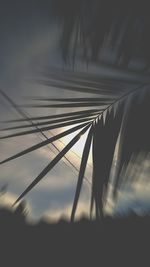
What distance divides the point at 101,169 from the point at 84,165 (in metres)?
0.06

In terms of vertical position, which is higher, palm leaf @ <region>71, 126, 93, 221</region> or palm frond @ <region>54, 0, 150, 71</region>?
palm frond @ <region>54, 0, 150, 71</region>

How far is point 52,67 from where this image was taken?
87 centimetres

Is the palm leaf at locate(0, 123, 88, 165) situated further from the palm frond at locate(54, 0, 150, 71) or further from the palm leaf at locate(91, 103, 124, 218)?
the palm frond at locate(54, 0, 150, 71)

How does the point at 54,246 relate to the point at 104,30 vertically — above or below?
above

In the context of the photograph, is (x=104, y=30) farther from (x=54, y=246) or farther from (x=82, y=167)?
(x=54, y=246)

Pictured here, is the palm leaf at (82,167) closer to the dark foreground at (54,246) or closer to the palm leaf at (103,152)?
the palm leaf at (103,152)

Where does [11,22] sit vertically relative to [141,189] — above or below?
above

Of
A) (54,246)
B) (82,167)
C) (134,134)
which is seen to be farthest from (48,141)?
(54,246)

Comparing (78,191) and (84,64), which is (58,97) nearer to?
(84,64)

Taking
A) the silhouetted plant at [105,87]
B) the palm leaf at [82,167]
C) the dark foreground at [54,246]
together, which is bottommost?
the palm leaf at [82,167]

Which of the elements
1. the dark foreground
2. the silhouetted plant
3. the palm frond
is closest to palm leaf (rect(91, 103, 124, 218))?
the silhouetted plant

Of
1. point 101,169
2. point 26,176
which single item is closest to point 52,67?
point 101,169

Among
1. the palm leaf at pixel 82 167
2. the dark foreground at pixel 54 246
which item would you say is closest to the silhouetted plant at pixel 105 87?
the palm leaf at pixel 82 167

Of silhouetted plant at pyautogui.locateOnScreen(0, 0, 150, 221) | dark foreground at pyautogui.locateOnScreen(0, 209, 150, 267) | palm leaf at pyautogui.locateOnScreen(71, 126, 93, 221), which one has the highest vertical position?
dark foreground at pyautogui.locateOnScreen(0, 209, 150, 267)
